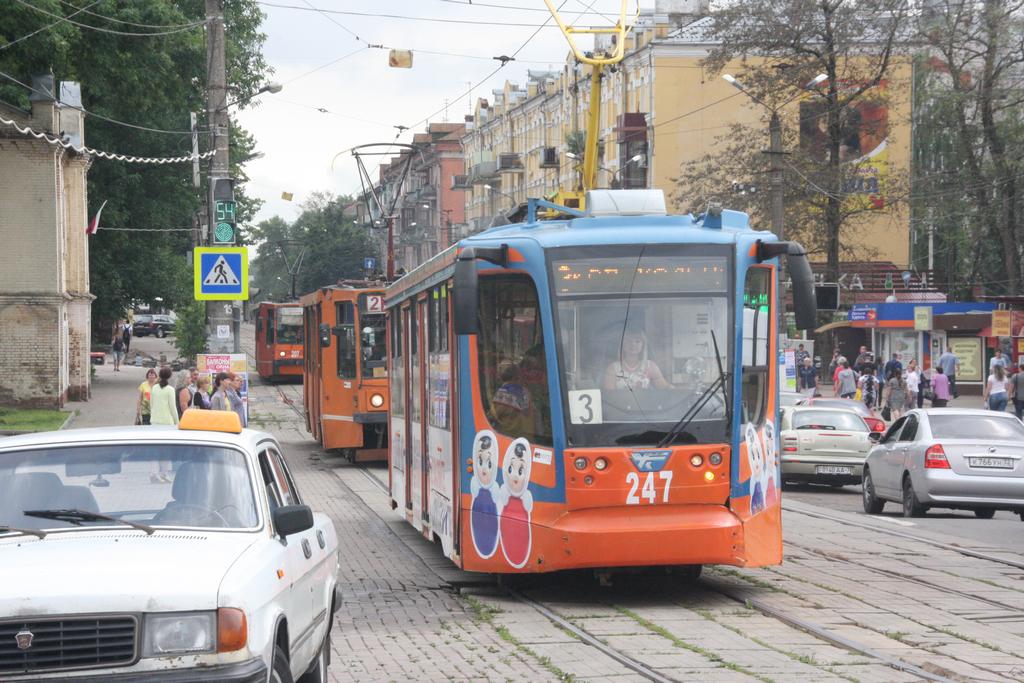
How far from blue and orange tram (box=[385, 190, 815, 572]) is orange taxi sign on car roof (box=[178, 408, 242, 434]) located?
3.62 m

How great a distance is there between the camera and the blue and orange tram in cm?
1101

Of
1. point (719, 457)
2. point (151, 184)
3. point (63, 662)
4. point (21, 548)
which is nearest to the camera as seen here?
point (63, 662)

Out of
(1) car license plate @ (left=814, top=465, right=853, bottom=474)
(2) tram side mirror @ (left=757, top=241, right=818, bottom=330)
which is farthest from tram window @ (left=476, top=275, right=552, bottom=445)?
(1) car license plate @ (left=814, top=465, right=853, bottom=474)

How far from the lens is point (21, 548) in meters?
6.07

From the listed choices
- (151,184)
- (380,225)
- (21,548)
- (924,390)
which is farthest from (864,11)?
(21,548)

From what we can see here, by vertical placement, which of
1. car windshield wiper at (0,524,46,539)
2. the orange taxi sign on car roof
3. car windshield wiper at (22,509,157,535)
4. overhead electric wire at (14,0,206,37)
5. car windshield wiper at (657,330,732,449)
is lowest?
car windshield wiper at (0,524,46,539)

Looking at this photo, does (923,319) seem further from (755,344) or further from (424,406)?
(755,344)

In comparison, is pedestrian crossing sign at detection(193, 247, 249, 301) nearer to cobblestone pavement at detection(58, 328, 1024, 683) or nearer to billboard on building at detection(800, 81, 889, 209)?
cobblestone pavement at detection(58, 328, 1024, 683)

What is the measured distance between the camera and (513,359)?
38.5ft

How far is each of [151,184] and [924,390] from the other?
2849 cm

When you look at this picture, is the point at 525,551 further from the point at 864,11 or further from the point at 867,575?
the point at 864,11

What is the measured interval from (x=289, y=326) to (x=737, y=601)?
48.4 metres

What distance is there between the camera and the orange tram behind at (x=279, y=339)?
58.8 m

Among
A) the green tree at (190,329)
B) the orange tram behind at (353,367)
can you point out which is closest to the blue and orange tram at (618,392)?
the orange tram behind at (353,367)
